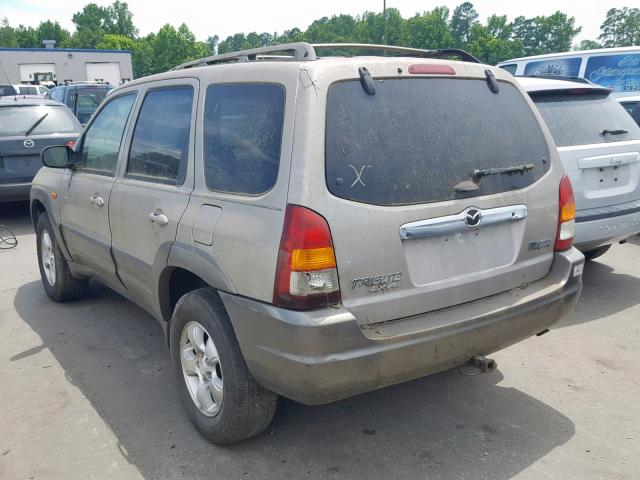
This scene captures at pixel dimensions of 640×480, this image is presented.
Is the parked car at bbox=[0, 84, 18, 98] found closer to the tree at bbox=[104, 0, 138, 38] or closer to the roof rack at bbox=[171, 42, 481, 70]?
the roof rack at bbox=[171, 42, 481, 70]

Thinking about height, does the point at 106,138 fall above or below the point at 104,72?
below

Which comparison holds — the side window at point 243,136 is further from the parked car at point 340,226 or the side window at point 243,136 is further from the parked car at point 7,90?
the parked car at point 7,90

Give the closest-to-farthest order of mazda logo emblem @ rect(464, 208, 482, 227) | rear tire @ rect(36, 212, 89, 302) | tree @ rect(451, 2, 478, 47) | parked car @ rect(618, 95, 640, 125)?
mazda logo emblem @ rect(464, 208, 482, 227) < rear tire @ rect(36, 212, 89, 302) < parked car @ rect(618, 95, 640, 125) < tree @ rect(451, 2, 478, 47)

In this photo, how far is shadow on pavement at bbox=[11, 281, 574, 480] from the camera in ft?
9.32

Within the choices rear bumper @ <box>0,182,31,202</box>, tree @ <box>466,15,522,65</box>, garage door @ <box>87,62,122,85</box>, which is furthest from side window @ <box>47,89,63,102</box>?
tree @ <box>466,15,522,65</box>

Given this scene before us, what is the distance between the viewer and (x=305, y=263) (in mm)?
2396

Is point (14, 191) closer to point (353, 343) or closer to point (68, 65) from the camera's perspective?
point (353, 343)

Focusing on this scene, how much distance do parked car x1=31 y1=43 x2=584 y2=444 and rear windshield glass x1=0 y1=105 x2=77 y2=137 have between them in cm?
600

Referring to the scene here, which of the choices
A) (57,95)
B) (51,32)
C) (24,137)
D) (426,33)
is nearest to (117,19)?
(51,32)

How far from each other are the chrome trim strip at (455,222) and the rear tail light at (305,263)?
0.37m

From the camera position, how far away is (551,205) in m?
3.09

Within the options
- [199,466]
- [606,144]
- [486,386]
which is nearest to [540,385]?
[486,386]

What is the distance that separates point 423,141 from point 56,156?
3006mm

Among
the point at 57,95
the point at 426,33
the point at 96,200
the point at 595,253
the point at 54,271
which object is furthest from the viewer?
the point at 426,33
